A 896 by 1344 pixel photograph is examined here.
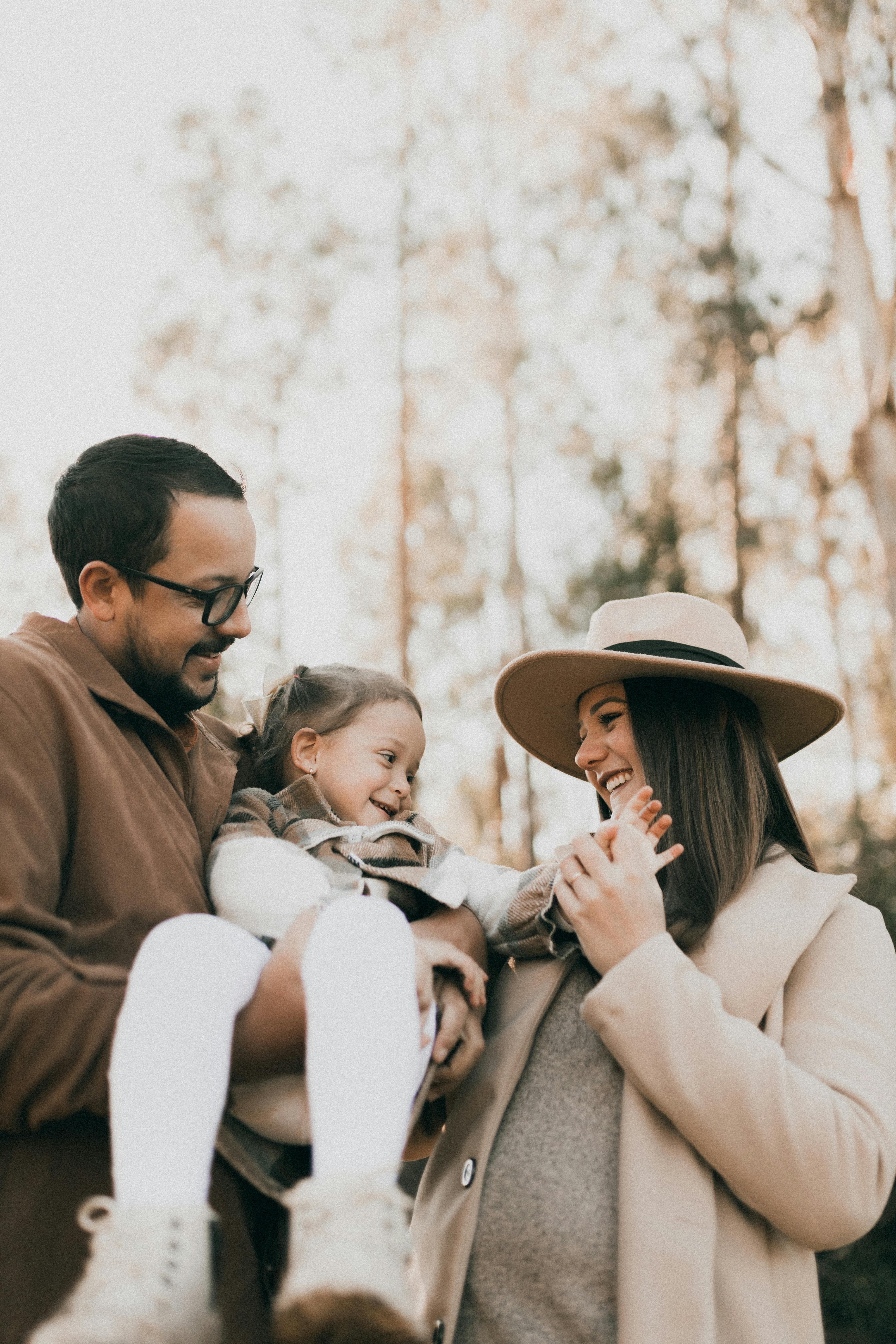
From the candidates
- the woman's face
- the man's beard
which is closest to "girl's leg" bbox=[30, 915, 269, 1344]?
the man's beard

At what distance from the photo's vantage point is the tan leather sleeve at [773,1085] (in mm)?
2096

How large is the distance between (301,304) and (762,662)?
10.7m

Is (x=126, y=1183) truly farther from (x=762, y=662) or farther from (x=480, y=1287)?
(x=762, y=662)

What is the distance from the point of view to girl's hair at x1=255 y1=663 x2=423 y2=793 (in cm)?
299

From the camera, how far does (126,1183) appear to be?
66.6 inches

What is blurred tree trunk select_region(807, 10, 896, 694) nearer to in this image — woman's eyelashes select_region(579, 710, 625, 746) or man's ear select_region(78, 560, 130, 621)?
woman's eyelashes select_region(579, 710, 625, 746)

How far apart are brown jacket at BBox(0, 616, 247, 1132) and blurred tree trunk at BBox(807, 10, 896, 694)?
1016cm

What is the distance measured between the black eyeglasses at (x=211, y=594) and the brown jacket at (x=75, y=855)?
17 centimetres

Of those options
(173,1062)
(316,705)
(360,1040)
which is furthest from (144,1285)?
(316,705)

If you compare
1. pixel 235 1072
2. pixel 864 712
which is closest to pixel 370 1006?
pixel 235 1072

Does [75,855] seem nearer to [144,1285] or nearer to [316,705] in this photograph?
[144,1285]

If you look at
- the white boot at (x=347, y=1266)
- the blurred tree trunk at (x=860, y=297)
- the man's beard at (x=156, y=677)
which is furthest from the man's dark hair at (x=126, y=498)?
the blurred tree trunk at (x=860, y=297)

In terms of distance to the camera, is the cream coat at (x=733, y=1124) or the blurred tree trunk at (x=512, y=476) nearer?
the cream coat at (x=733, y=1124)

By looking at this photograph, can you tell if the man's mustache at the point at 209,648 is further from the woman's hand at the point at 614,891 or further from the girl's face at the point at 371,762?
the woman's hand at the point at 614,891
